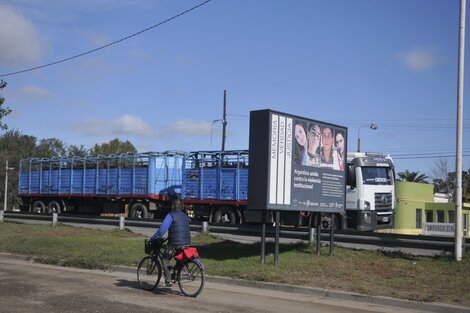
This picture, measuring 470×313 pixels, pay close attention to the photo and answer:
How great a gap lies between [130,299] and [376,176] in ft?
48.3

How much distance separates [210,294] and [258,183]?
326 centimetres

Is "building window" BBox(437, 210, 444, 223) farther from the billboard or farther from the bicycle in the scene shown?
the bicycle

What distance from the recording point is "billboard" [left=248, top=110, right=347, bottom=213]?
12.8 m

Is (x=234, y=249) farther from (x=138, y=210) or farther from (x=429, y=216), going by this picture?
(x=429, y=216)

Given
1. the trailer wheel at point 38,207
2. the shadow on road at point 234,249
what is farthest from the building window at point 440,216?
the trailer wheel at point 38,207

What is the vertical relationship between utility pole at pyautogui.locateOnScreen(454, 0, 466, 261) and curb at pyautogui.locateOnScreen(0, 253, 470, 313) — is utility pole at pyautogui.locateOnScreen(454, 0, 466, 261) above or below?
above

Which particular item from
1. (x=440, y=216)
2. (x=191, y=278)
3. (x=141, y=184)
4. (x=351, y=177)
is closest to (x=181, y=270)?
(x=191, y=278)

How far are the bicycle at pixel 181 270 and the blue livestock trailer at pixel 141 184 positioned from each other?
437 inches

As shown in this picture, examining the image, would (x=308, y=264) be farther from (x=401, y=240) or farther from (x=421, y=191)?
(x=421, y=191)

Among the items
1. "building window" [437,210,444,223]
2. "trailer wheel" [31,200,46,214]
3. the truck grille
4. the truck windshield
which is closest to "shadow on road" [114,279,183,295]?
the truck windshield

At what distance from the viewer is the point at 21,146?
7738 cm

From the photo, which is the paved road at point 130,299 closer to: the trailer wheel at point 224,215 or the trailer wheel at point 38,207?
the trailer wheel at point 224,215

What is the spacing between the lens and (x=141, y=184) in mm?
28625

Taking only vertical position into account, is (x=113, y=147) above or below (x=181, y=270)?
above
